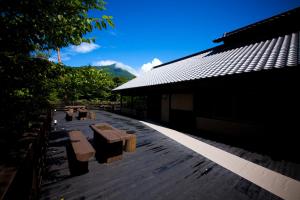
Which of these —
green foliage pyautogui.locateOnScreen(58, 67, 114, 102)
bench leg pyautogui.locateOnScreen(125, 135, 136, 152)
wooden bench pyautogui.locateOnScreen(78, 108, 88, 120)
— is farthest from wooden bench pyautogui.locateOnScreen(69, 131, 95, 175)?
wooden bench pyautogui.locateOnScreen(78, 108, 88, 120)

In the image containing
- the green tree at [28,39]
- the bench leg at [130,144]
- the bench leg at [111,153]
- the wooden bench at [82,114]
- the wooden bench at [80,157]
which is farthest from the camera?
the wooden bench at [82,114]

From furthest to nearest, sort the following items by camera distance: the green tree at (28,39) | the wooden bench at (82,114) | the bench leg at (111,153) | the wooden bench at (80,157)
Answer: the wooden bench at (82,114) < the bench leg at (111,153) < the wooden bench at (80,157) < the green tree at (28,39)

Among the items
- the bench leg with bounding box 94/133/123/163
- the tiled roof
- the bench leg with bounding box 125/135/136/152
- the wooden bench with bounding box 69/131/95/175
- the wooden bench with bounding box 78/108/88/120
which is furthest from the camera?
the wooden bench with bounding box 78/108/88/120

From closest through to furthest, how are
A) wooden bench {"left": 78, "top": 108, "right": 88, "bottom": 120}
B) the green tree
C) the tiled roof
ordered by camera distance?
1. the green tree
2. the tiled roof
3. wooden bench {"left": 78, "top": 108, "right": 88, "bottom": 120}

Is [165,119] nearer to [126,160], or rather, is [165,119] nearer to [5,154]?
[126,160]

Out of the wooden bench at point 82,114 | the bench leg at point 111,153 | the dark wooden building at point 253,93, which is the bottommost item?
the bench leg at point 111,153

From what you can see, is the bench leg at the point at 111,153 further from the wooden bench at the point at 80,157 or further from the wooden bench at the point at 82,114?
the wooden bench at the point at 82,114

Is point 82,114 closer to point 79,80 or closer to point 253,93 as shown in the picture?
point 79,80

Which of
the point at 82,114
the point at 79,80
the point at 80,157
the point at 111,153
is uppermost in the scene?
the point at 79,80

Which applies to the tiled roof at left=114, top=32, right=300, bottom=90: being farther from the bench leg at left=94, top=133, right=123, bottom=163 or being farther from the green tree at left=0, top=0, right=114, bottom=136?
the green tree at left=0, top=0, right=114, bottom=136

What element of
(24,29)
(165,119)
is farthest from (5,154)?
(165,119)

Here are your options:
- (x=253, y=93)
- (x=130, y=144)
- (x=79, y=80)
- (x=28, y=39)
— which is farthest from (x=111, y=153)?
(x=253, y=93)

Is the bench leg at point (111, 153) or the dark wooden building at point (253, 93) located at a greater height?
the dark wooden building at point (253, 93)

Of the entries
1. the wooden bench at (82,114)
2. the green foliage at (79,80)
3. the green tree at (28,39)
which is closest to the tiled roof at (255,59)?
the green foliage at (79,80)
